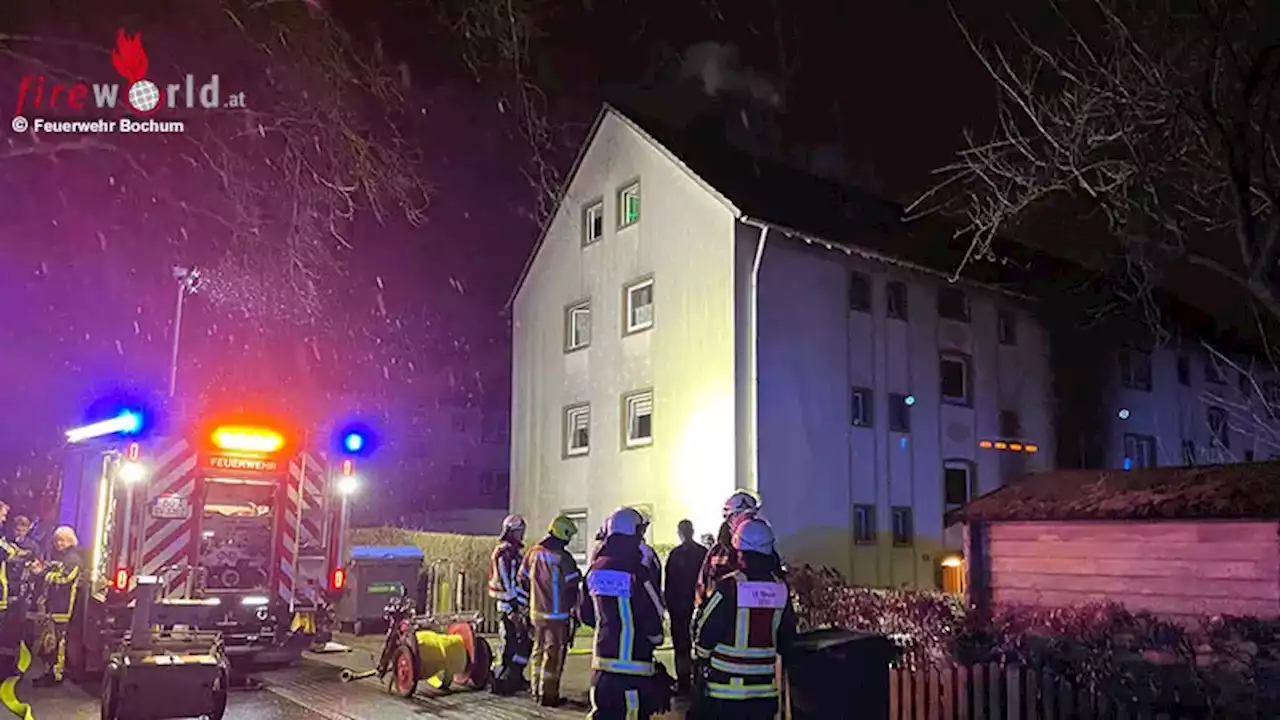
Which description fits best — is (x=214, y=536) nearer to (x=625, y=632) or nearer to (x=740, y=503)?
(x=740, y=503)

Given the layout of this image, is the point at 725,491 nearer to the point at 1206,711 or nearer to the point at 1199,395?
the point at 1206,711

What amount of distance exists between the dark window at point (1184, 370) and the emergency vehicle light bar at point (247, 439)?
81.7 feet

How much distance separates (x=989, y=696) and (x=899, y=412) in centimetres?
1475

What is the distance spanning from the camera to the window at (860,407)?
20781 mm

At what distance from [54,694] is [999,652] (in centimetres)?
867

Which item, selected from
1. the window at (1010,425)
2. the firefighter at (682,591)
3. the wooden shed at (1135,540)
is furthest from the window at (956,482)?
the firefighter at (682,591)

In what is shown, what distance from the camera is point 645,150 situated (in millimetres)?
22469

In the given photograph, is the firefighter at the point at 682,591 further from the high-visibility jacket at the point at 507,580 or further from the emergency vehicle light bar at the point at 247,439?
the emergency vehicle light bar at the point at 247,439

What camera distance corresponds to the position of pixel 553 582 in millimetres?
9695

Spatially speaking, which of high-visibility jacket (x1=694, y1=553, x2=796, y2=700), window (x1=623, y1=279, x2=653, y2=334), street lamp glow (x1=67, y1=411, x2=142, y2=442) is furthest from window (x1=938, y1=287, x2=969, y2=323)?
high-visibility jacket (x1=694, y1=553, x2=796, y2=700)

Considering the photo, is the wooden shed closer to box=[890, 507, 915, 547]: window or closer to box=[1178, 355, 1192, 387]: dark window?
box=[890, 507, 915, 547]: window

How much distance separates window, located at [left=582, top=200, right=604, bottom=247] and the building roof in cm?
1265

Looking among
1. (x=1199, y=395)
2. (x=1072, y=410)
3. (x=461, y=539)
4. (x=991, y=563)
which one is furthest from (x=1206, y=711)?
(x=1199, y=395)

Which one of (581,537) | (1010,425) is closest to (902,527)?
(1010,425)
